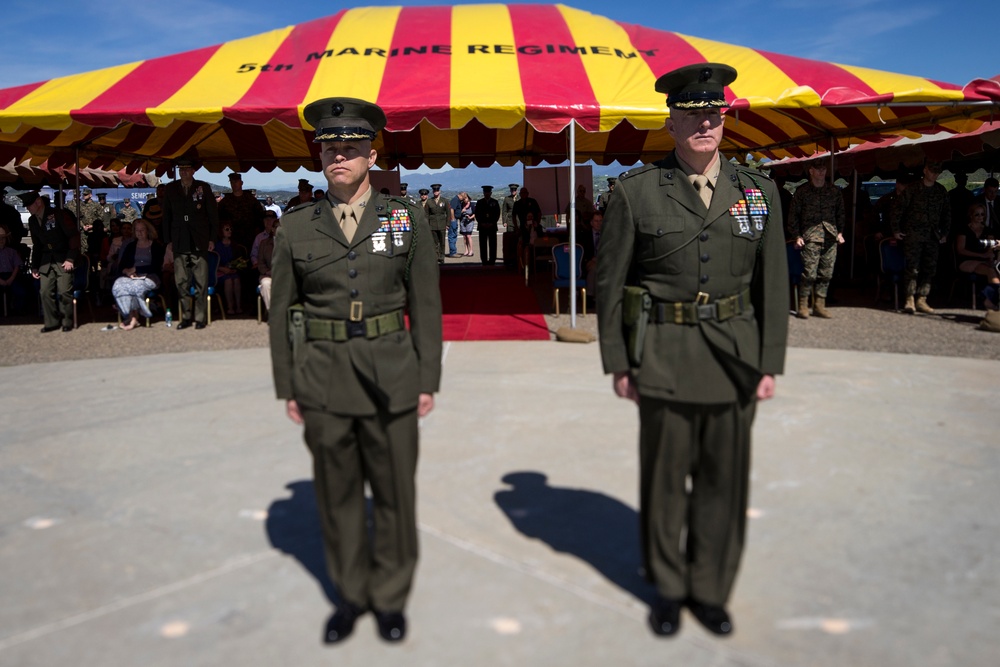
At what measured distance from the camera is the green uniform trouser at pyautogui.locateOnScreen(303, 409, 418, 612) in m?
2.77

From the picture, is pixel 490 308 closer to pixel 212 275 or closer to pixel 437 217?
pixel 212 275

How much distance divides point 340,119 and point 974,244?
10.6 meters

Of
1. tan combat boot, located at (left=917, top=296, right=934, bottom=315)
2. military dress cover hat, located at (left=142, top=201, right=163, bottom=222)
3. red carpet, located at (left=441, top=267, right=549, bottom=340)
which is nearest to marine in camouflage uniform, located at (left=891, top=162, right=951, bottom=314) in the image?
tan combat boot, located at (left=917, top=296, right=934, bottom=315)

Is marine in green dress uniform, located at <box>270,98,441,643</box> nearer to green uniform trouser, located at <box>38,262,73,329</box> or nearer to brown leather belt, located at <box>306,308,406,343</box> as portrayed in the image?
brown leather belt, located at <box>306,308,406,343</box>

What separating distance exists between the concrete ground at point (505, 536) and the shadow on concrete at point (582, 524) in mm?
14

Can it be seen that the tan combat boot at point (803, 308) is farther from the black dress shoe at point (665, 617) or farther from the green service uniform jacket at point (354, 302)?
the green service uniform jacket at point (354, 302)

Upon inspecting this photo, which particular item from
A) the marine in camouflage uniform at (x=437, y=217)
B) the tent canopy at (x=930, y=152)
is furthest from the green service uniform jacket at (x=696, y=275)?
the marine in camouflage uniform at (x=437, y=217)

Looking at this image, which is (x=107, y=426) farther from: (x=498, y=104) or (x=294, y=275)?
(x=498, y=104)

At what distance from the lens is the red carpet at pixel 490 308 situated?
9.14 metres

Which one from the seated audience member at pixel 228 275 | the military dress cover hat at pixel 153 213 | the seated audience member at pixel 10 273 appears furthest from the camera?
the military dress cover hat at pixel 153 213

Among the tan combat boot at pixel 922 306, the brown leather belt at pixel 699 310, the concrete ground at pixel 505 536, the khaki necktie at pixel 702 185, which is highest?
the khaki necktie at pixel 702 185

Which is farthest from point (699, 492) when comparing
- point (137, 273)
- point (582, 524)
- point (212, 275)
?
point (137, 273)

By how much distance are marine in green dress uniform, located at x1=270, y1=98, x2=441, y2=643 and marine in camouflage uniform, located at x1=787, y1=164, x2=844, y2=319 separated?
809cm

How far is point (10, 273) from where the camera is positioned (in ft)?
38.1
